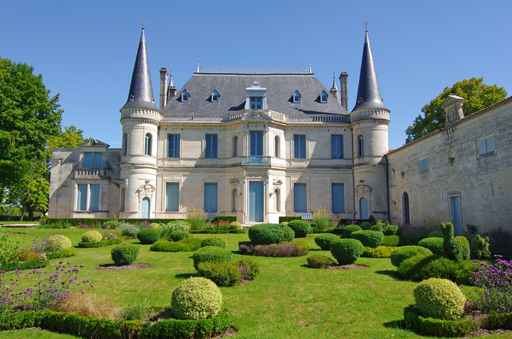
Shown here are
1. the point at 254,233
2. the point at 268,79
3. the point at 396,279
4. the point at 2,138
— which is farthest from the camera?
the point at 268,79

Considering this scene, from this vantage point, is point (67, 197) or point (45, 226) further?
point (67, 197)

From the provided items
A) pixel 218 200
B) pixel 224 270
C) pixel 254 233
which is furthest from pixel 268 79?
pixel 224 270

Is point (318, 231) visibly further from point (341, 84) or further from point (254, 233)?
point (341, 84)

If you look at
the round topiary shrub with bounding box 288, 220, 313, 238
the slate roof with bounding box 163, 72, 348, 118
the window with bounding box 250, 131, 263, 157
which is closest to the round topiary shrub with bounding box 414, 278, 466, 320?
the round topiary shrub with bounding box 288, 220, 313, 238

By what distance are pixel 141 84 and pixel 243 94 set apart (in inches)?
332

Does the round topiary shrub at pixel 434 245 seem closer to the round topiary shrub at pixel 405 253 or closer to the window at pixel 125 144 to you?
the round topiary shrub at pixel 405 253

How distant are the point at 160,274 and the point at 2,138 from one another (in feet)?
64.4

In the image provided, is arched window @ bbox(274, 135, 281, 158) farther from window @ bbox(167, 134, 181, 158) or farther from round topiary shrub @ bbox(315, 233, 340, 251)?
round topiary shrub @ bbox(315, 233, 340, 251)

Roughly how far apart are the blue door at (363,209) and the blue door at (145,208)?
53.2 ft

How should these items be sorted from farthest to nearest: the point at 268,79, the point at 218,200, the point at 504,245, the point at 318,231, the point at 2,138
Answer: the point at 268,79 < the point at 218,200 < the point at 2,138 < the point at 318,231 < the point at 504,245

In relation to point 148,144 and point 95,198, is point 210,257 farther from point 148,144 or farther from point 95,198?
point 95,198

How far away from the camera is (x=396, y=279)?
12094mm

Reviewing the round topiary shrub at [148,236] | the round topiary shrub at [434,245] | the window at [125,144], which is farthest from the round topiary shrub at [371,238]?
the window at [125,144]

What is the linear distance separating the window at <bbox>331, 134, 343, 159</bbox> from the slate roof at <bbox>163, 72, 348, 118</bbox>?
2.10 m
